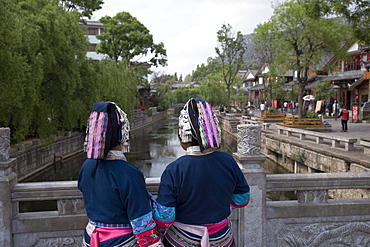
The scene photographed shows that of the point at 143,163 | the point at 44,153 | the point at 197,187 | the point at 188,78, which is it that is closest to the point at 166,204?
the point at 197,187

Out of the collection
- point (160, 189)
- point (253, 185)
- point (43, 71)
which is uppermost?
point (43, 71)

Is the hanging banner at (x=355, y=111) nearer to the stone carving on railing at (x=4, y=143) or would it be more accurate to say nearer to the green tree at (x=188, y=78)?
the stone carving on railing at (x=4, y=143)

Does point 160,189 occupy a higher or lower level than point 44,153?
higher

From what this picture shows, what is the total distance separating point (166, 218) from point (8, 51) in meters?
8.43

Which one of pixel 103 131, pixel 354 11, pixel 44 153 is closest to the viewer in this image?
pixel 103 131

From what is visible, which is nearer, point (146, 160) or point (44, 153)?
point (44, 153)

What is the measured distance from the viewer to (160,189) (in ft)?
6.84

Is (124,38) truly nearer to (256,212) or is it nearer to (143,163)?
(143,163)

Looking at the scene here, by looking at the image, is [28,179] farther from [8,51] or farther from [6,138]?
[6,138]

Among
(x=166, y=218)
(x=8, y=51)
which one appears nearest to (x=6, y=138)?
(x=166, y=218)

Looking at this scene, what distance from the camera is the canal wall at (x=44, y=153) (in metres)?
11.1

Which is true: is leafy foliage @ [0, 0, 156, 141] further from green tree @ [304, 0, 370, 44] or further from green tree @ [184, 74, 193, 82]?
green tree @ [184, 74, 193, 82]

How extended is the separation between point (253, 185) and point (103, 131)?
1.84m

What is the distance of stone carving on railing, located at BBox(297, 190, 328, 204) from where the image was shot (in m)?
3.48
